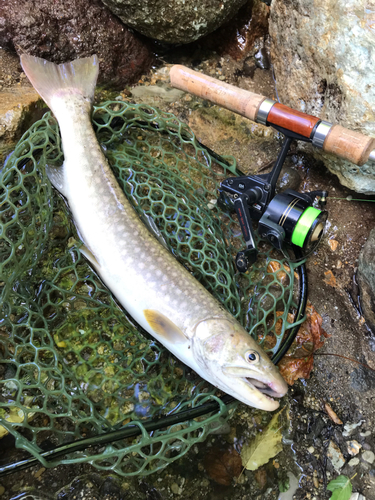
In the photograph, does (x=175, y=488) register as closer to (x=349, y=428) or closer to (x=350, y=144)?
(x=349, y=428)

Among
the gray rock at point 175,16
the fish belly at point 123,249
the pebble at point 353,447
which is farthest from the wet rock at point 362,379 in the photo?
the gray rock at point 175,16

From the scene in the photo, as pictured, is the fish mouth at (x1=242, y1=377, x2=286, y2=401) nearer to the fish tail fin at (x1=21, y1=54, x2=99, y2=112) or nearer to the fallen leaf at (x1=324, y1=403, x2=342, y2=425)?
the fallen leaf at (x1=324, y1=403, x2=342, y2=425)

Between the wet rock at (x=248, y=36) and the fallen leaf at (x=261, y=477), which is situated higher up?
the wet rock at (x=248, y=36)

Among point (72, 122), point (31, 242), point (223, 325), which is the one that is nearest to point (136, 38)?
point (72, 122)

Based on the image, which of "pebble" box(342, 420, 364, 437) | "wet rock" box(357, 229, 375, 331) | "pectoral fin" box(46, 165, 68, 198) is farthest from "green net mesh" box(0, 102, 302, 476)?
"pebble" box(342, 420, 364, 437)

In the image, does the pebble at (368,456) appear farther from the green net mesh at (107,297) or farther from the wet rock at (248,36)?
the wet rock at (248,36)

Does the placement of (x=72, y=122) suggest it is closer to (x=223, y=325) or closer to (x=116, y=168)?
(x=116, y=168)
